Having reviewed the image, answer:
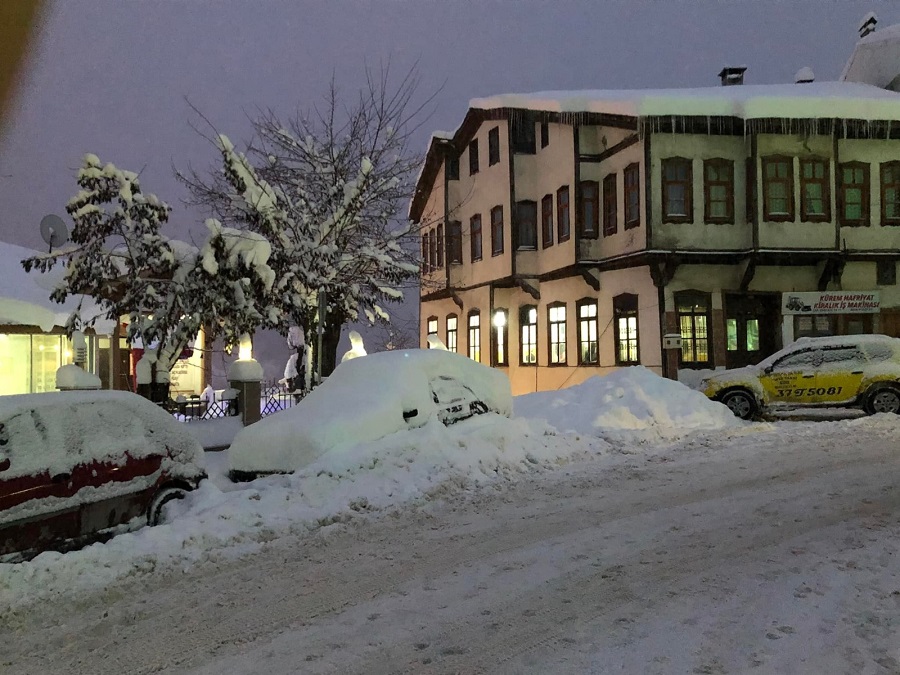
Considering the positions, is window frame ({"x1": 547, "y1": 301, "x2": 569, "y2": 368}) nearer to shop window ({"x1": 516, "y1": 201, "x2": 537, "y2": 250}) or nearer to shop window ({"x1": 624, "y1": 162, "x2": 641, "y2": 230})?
shop window ({"x1": 516, "y1": 201, "x2": 537, "y2": 250})

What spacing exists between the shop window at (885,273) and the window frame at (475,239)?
13.8 m

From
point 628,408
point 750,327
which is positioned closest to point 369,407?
point 628,408

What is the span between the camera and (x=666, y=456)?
37.0ft

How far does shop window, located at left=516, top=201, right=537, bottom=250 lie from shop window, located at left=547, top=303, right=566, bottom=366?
262 cm

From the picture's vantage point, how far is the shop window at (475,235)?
27797mm

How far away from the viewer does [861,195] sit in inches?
831

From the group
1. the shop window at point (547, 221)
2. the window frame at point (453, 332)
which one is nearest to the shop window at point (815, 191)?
the shop window at point (547, 221)

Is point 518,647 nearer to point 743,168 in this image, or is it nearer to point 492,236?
point 743,168

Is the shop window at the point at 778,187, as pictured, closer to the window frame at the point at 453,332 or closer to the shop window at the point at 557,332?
the shop window at the point at 557,332

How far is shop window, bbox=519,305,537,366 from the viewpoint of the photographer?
85.6ft

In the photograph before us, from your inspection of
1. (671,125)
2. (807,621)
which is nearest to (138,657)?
(807,621)

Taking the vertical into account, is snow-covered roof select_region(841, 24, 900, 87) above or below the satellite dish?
above

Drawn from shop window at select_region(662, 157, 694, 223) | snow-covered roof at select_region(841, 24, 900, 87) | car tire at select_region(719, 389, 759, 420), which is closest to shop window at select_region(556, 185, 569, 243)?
shop window at select_region(662, 157, 694, 223)

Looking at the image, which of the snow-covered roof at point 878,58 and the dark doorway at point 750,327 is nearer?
the dark doorway at point 750,327
